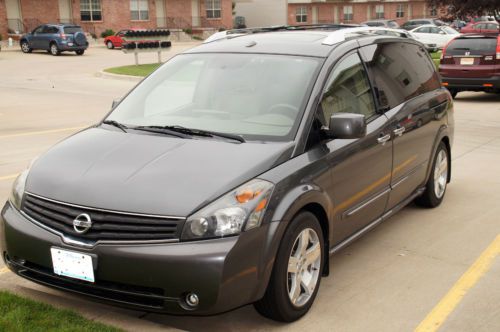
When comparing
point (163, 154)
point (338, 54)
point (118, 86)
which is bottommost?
point (118, 86)

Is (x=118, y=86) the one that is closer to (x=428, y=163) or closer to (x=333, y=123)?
(x=428, y=163)

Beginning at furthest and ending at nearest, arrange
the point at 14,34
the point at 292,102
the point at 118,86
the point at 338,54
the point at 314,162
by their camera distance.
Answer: the point at 14,34 < the point at 118,86 < the point at 338,54 < the point at 292,102 < the point at 314,162

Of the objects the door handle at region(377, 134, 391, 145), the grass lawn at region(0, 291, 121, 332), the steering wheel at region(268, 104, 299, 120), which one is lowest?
the grass lawn at region(0, 291, 121, 332)

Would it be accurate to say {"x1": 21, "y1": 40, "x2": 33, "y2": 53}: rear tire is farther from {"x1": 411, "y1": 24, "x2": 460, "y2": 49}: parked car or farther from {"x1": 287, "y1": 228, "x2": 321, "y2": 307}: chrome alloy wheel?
{"x1": 287, "y1": 228, "x2": 321, "y2": 307}: chrome alloy wheel

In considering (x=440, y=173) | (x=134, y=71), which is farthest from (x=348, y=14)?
(x=440, y=173)

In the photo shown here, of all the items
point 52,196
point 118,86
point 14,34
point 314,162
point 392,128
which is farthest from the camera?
point 14,34

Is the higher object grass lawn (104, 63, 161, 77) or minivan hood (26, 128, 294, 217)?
minivan hood (26, 128, 294, 217)

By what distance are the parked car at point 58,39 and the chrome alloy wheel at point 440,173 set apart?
30500mm

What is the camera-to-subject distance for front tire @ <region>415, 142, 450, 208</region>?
617 centimetres

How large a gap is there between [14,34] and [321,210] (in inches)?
1717

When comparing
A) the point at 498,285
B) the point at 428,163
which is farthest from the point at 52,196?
the point at 428,163

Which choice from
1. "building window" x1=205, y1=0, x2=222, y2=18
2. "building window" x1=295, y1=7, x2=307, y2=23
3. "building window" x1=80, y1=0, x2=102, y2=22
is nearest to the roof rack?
"building window" x1=80, y1=0, x2=102, y2=22

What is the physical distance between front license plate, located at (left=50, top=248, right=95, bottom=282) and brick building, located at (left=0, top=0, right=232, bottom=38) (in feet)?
143

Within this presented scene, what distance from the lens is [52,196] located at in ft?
12.0
